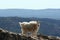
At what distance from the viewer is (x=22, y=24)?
22.9m

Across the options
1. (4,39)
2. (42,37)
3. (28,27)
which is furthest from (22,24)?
(4,39)

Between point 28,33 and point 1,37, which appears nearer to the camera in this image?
point 1,37

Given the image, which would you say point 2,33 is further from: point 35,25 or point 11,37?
point 35,25

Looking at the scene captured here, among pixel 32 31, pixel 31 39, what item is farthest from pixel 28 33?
pixel 31 39

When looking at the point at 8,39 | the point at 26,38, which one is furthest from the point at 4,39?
the point at 26,38

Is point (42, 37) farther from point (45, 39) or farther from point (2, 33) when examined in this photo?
point (2, 33)

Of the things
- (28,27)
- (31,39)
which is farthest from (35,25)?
(31,39)

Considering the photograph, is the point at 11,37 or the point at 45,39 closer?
the point at 11,37

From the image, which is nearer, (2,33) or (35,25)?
(2,33)

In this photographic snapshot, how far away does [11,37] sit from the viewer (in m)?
20.2

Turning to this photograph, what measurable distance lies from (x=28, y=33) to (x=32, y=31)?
0.39m

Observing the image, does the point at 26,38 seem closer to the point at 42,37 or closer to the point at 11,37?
the point at 11,37

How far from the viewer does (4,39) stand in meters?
19.9

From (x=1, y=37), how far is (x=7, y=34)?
600 mm
